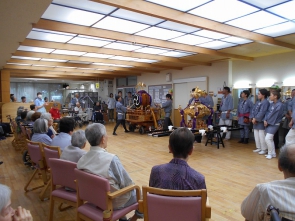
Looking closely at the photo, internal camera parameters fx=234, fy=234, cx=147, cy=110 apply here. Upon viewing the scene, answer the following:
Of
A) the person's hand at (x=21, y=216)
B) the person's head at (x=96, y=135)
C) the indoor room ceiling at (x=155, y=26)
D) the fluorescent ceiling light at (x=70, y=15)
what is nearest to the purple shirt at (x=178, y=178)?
the person's head at (x=96, y=135)

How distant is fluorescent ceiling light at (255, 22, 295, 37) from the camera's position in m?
4.62

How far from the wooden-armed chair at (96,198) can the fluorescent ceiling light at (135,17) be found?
292 cm

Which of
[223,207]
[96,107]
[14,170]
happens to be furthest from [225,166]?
[96,107]

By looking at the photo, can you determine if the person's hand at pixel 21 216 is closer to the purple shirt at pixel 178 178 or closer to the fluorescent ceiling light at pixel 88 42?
the purple shirt at pixel 178 178

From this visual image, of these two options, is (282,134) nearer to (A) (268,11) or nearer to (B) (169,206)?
(A) (268,11)

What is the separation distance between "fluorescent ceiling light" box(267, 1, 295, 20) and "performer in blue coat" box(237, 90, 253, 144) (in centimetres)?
285

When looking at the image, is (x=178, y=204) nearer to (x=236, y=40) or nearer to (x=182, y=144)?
(x=182, y=144)

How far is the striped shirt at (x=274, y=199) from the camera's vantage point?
1180mm

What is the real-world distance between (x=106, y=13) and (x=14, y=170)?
3321 millimetres

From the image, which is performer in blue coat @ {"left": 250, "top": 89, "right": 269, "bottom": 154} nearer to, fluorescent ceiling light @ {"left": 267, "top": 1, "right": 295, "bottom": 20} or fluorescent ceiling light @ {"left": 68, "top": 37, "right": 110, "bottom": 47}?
fluorescent ceiling light @ {"left": 267, "top": 1, "right": 295, "bottom": 20}

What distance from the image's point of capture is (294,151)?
50.9 inches

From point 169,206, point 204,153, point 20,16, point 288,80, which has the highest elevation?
point 20,16

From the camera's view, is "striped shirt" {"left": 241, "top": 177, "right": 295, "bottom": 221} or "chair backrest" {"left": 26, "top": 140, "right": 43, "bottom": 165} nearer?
"striped shirt" {"left": 241, "top": 177, "right": 295, "bottom": 221}

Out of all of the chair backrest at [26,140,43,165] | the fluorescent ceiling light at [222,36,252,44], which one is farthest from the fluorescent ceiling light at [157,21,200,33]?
the chair backrest at [26,140,43,165]
